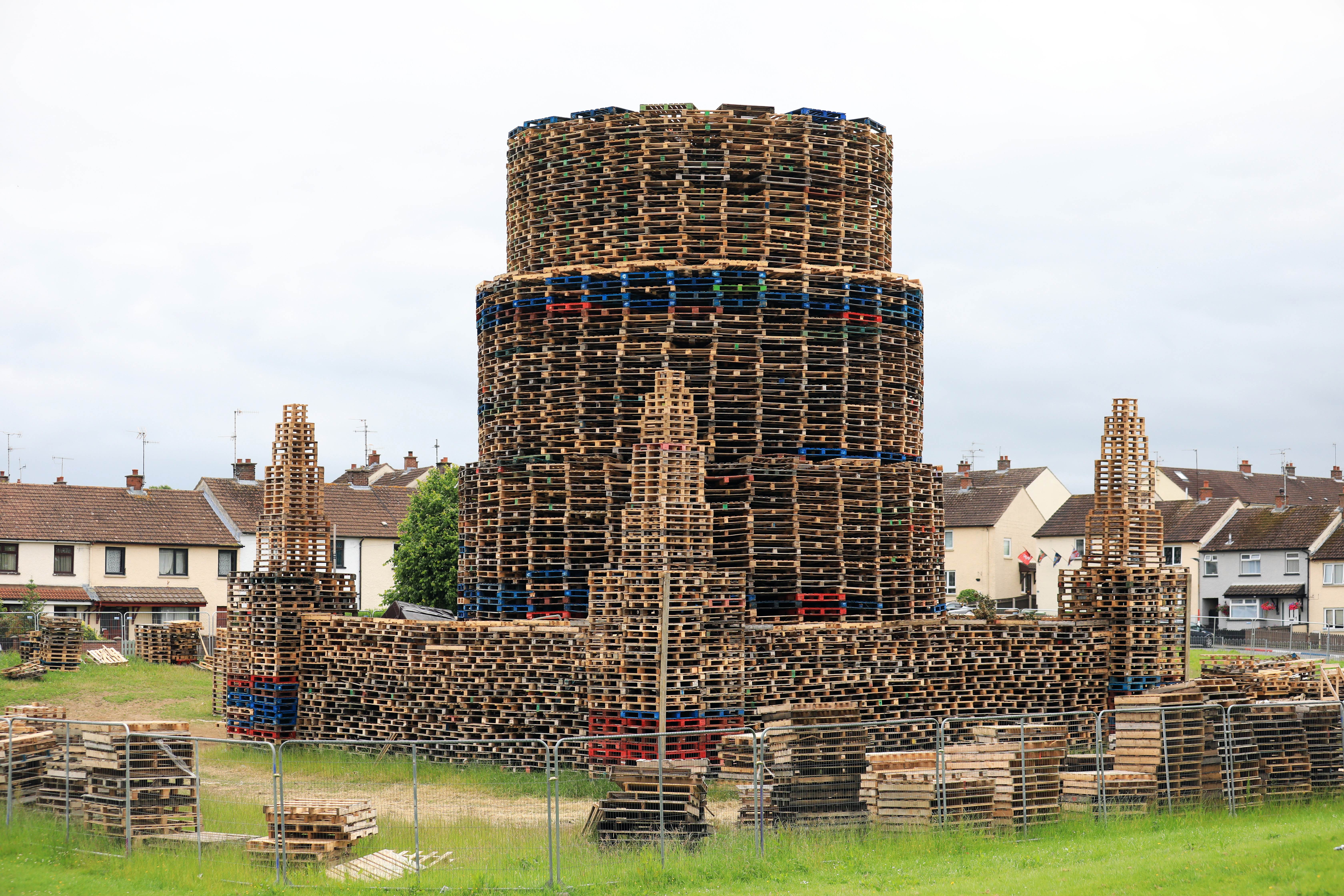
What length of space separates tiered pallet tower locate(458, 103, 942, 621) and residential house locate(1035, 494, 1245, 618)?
48.9 metres

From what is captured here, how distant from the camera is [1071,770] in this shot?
25188 mm

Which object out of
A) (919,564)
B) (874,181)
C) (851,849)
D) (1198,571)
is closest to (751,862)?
(851,849)

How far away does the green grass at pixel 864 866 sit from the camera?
1772 centimetres

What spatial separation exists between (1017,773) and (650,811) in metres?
5.84

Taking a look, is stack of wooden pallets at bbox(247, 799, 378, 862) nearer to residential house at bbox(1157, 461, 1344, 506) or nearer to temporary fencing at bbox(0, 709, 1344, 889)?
temporary fencing at bbox(0, 709, 1344, 889)

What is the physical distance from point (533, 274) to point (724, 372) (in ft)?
16.5

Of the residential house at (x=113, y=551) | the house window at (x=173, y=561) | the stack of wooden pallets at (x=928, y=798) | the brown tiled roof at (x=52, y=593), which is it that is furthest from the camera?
the house window at (x=173, y=561)

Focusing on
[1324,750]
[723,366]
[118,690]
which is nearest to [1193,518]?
[723,366]

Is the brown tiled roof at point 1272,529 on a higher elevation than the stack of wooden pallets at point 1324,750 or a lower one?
higher

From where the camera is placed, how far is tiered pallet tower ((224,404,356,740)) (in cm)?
3247

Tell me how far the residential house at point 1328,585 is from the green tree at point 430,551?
4304 centimetres

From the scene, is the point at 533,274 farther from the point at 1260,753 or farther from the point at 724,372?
the point at 1260,753

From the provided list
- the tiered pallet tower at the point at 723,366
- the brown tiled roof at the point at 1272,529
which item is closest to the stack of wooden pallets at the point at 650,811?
the tiered pallet tower at the point at 723,366

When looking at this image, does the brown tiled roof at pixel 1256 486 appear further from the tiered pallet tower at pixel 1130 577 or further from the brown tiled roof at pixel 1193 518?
the tiered pallet tower at pixel 1130 577
